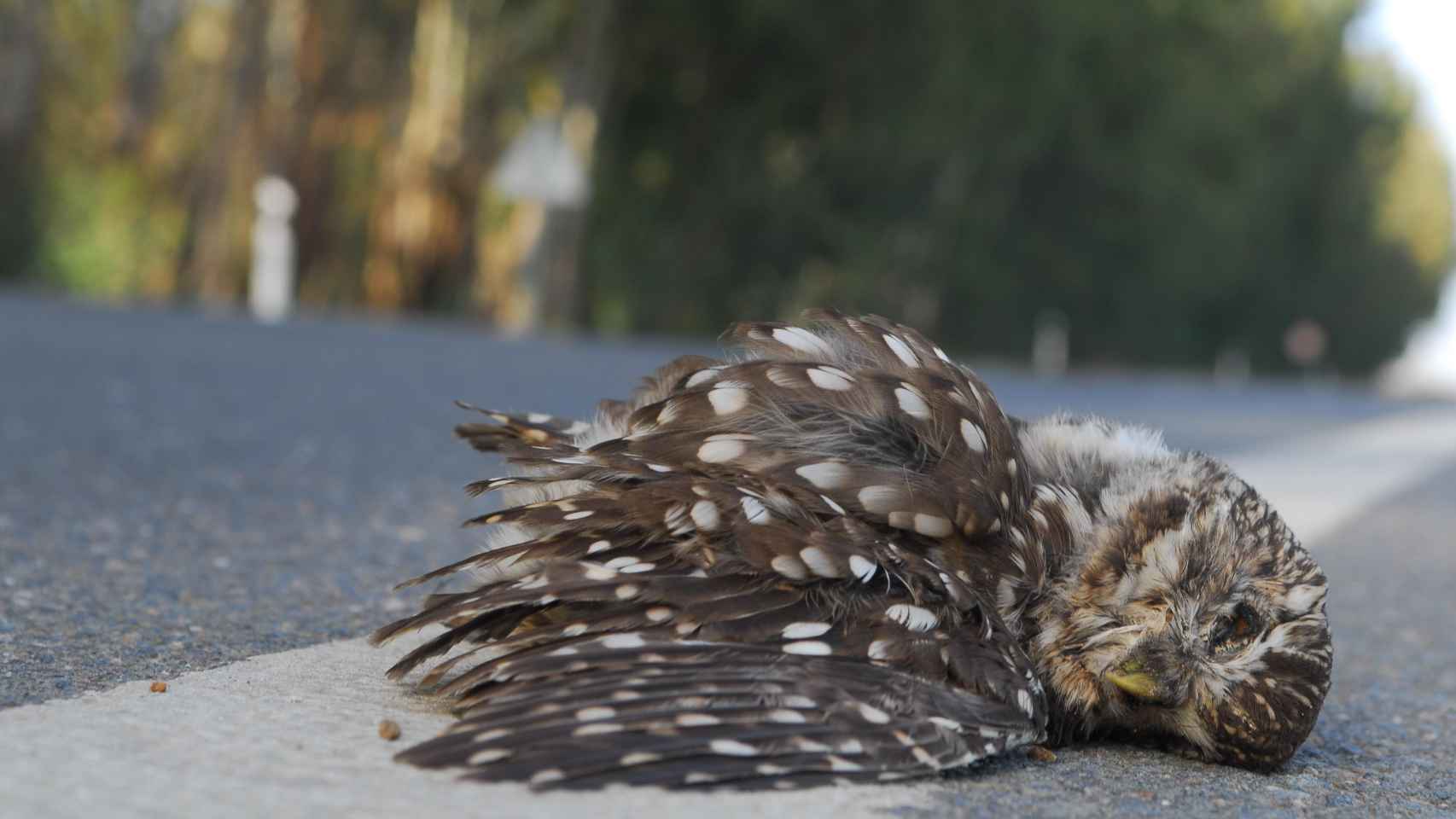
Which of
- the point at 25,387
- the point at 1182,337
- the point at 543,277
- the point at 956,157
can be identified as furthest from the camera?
the point at 1182,337

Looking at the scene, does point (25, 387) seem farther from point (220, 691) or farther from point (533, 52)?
point (533, 52)

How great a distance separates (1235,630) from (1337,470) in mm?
8446

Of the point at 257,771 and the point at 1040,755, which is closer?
the point at 257,771

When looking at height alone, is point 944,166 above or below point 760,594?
above

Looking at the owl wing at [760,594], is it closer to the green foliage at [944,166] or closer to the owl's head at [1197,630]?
the owl's head at [1197,630]

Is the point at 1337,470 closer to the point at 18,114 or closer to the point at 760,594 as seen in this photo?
the point at 760,594

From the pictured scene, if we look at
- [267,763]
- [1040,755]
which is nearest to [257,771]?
[267,763]

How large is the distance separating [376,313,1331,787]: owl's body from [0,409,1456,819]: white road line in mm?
64

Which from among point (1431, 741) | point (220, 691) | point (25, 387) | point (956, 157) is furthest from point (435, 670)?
point (956, 157)

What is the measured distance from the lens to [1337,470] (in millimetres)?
10797

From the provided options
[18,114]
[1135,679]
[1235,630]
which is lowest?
[1135,679]

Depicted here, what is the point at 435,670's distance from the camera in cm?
277

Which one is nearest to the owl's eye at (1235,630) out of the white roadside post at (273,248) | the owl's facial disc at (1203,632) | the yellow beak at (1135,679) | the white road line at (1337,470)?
the owl's facial disc at (1203,632)

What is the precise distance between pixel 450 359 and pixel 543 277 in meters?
11.0
